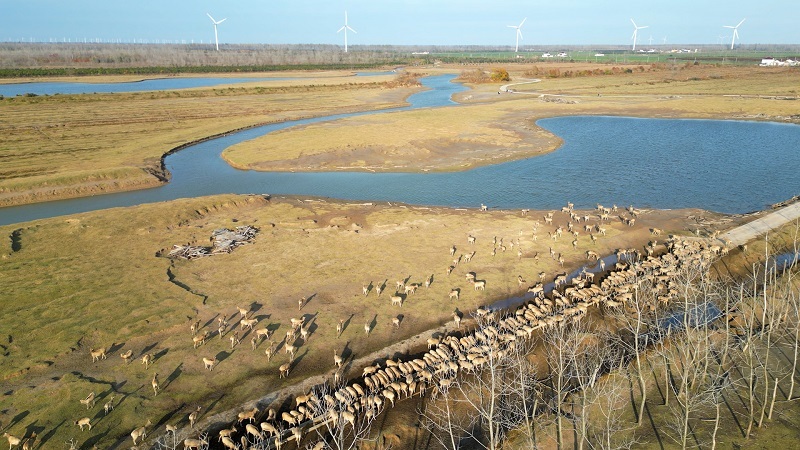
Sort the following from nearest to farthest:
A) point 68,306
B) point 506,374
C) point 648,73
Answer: point 506,374 → point 68,306 → point 648,73

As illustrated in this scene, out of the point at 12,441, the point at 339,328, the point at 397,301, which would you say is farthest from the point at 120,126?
the point at 12,441

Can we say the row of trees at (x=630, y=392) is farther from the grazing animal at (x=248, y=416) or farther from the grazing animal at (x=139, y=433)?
the grazing animal at (x=139, y=433)

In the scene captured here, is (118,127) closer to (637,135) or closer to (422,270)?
(422,270)

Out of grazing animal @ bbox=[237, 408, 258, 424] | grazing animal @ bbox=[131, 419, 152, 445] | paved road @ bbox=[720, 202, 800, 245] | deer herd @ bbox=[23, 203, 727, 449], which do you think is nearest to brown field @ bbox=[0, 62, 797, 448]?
deer herd @ bbox=[23, 203, 727, 449]

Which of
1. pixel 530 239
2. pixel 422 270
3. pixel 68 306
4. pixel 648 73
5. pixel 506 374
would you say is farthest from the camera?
pixel 648 73

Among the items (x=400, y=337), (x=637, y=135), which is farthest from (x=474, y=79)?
(x=400, y=337)
